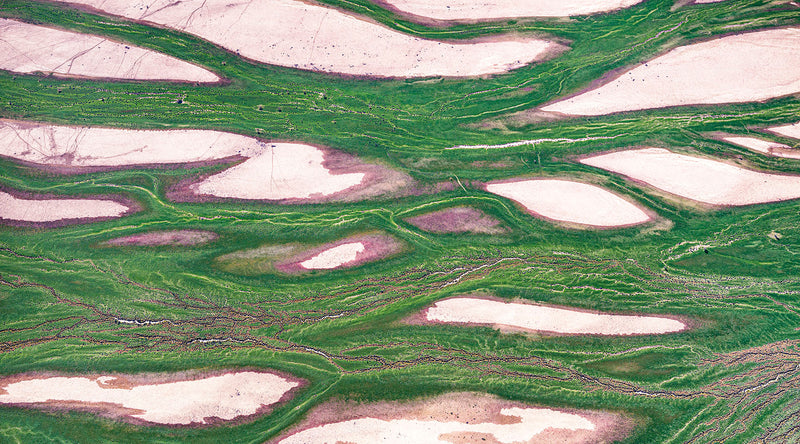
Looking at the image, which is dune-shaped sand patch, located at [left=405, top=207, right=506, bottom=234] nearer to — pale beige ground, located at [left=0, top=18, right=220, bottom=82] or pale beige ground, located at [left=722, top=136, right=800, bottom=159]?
pale beige ground, located at [left=722, top=136, right=800, bottom=159]

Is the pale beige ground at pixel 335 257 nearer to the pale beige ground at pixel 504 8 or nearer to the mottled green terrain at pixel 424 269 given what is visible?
the mottled green terrain at pixel 424 269

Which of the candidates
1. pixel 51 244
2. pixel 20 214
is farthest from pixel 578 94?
pixel 20 214

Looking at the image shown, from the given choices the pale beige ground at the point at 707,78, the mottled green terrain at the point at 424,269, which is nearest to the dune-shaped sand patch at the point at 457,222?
the mottled green terrain at the point at 424,269

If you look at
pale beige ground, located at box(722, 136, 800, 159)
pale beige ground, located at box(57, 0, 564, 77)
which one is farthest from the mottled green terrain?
pale beige ground, located at box(57, 0, 564, 77)

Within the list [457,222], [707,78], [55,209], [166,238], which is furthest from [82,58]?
[707,78]

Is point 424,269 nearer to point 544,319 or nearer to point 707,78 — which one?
point 544,319

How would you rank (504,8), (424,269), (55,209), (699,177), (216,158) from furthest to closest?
(504,8) < (216,158) < (699,177) < (55,209) < (424,269)
